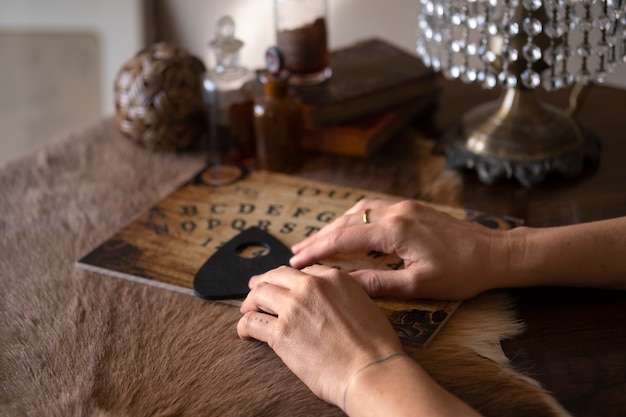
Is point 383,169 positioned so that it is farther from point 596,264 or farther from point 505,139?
point 596,264

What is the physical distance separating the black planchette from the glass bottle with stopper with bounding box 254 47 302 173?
0.21 m

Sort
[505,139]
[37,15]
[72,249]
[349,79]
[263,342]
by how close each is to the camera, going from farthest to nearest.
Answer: [37,15] → [349,79] → [505,139] → [72,249] → [263,342]

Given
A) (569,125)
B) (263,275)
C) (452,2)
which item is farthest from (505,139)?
(263,275)

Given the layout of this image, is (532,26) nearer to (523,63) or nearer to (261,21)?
(523,63)

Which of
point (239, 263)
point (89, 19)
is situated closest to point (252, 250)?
point (239, 263)

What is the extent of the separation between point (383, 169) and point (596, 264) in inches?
16.6

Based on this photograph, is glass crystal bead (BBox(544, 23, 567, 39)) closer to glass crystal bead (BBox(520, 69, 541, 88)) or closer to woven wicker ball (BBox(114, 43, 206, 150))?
glass crystal bead (BBox(520, 69, 541, 88))

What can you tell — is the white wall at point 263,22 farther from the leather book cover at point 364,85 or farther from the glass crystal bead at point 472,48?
the glass crystal bead at point 472,48

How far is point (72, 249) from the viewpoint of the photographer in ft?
3.34

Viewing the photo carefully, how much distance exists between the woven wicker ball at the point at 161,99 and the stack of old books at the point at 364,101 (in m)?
0.17

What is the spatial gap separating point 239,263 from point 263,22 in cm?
125

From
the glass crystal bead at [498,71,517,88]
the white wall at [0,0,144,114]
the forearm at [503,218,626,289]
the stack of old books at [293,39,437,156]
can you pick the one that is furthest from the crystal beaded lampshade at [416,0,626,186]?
the white wall at [0,0,144,114]

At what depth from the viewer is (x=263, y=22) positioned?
2.07 metres

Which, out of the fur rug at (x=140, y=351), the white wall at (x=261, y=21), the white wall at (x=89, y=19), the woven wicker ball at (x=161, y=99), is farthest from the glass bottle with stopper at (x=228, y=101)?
the white wall at (x=89, y=19)
